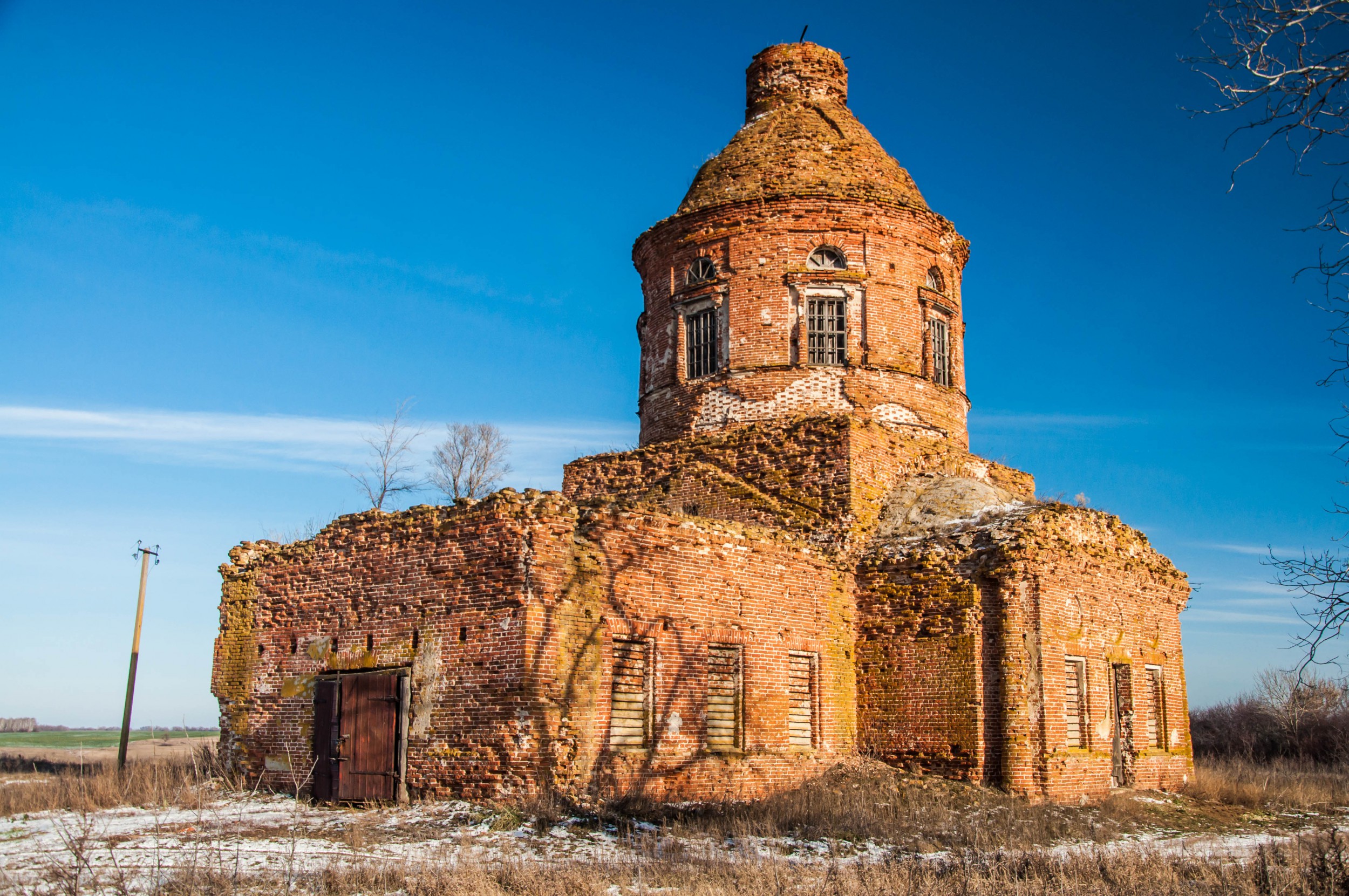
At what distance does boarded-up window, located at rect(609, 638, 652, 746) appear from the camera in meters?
12.6

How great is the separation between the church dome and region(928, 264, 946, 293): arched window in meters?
1.09

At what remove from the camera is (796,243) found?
714 inches

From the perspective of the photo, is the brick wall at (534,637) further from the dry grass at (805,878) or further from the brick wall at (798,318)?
the brick wall at (798,318)

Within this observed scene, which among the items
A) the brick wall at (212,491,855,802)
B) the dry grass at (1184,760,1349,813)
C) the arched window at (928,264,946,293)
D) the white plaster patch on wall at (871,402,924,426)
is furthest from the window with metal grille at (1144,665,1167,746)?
the arched window at (928,264,946,293)

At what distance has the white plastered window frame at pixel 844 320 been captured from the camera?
17.7 m

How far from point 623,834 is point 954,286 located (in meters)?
12.4

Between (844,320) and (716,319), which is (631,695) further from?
(844,320)

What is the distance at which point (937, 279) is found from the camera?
19141mm

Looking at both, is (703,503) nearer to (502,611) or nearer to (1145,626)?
(502,611)

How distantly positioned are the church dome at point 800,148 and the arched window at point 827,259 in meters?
0.91

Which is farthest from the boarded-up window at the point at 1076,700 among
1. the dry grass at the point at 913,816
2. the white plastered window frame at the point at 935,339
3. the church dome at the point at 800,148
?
the church dome at the point at 800,148

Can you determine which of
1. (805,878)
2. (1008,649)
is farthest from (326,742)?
(1008,649)

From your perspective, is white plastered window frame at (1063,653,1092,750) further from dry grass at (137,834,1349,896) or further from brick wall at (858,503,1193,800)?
dry grass at (137,834,1349,896)

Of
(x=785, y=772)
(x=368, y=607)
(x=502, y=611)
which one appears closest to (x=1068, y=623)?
(x=785, y=772)
